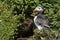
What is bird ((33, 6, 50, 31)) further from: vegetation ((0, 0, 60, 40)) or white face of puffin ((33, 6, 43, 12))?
vegetation ((0, 0, 60, 40))

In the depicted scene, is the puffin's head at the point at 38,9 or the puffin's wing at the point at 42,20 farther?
the puffin's head at the point at 38,9

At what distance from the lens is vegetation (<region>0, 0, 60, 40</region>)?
353 inches

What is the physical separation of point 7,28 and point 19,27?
426 mm

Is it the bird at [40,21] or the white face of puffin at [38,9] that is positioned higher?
the white face of puffin at [38,9]

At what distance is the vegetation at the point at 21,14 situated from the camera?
8961mm

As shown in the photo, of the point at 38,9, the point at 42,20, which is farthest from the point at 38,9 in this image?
the point at 42,20

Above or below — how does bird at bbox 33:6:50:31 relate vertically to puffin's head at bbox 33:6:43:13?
below

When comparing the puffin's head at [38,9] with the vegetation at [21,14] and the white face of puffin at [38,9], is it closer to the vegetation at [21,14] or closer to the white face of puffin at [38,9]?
the white face of puffin at [38,9]

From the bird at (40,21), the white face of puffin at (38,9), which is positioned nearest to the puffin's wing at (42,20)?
the bird at (40,21)

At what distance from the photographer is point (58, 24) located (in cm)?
898

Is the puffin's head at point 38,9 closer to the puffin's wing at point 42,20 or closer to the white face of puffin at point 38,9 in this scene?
the white face of puffin at point 38,9

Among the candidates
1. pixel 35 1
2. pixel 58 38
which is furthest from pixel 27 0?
pixel 58 38

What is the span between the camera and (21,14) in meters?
9.51

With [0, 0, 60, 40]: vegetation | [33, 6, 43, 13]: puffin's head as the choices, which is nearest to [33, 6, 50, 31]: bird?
[33, 6, 43, 13]: puffin's head
